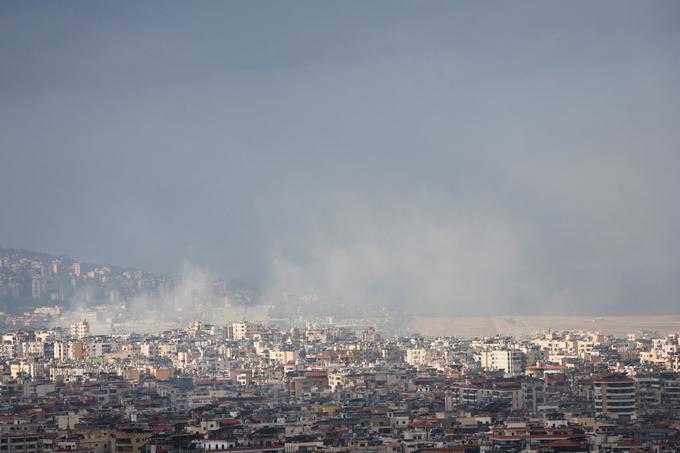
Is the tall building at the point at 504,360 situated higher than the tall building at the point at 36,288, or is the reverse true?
the tall building at the point at 36,288

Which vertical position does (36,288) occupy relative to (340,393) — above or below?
above

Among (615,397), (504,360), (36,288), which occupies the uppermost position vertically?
(36,288)

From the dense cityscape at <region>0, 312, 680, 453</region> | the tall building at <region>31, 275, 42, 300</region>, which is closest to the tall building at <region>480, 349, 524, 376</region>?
the dense cityscape at <region>0, 312, 680, 453</region>

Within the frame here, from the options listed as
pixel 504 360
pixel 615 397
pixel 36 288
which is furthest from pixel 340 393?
pixel 36 288

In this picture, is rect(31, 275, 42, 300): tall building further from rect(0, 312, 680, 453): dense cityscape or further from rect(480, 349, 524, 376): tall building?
rect(480, 349, 524, 376): tall building

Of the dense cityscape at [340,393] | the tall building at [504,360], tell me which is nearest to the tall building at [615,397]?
the dense cityscape at [340,393]

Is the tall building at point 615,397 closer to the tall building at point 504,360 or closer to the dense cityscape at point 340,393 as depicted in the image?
the dense cityscape at point 340,393

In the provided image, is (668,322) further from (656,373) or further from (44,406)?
(44,406)

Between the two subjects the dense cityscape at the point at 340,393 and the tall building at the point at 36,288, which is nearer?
the dense cityscape at the point at 340,393

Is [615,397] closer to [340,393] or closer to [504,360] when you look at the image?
[340,393]

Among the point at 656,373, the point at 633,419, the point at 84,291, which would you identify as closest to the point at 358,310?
the point at 84,291
